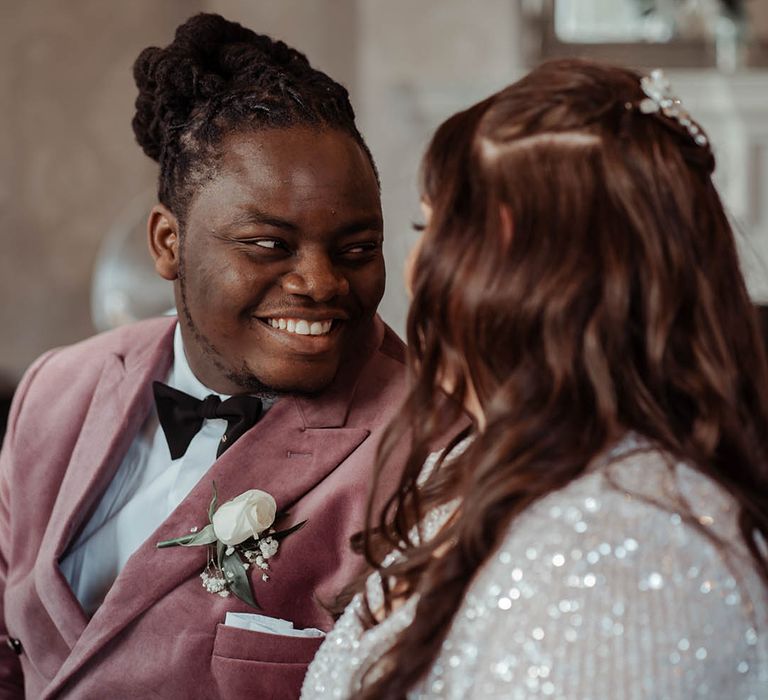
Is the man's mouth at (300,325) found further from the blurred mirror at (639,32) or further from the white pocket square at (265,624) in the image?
the blurred mirror at (639,32)

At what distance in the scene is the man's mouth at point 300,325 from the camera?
1.56 m

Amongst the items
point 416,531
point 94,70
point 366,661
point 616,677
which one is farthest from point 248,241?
point 94,70

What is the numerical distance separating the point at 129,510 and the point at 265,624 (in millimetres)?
320

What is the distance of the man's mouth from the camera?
1561mm

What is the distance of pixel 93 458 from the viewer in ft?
5.66

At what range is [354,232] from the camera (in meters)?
1.57

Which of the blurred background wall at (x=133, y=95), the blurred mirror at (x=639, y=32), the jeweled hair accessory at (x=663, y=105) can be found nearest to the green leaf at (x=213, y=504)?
the jeweled hair accessory at (x=663, y=105)

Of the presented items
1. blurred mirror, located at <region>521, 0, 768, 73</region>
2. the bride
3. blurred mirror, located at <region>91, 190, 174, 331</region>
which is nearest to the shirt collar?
the bride

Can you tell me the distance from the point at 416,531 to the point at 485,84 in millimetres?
3102

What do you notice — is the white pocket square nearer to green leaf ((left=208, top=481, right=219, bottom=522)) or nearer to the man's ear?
green leaf ((left=208, top=481, right=219, bottom=522))

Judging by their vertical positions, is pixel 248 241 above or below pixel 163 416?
above

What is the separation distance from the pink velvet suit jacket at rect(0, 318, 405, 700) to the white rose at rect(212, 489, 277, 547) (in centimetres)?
4

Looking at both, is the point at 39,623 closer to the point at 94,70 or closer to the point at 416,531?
the point at 416,531

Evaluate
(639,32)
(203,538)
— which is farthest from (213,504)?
(639,32)
